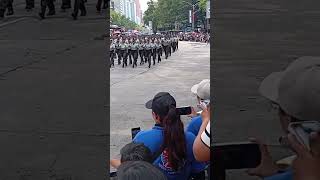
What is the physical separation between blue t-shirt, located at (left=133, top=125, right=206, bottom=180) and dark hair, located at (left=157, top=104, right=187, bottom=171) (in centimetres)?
2

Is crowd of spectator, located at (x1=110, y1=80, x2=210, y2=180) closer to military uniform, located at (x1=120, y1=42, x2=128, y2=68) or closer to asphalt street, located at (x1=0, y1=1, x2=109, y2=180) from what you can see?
asphalt street, located at (x1=0, y1=1, x2=109, y2=180)

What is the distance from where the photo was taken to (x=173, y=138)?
1662 mm

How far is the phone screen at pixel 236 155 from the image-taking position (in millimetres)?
1539

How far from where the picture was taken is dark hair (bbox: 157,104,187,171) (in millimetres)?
1664

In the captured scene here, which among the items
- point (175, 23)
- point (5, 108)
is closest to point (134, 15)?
point (175, 23)

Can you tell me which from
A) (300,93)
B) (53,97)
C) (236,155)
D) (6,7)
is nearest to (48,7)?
(6,7)

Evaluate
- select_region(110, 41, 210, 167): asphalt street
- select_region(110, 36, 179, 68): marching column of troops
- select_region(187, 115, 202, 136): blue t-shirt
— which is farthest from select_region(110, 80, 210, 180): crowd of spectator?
select_region(110, 36, 179, 68): marching column of troops

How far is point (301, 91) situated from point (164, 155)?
0.93 m

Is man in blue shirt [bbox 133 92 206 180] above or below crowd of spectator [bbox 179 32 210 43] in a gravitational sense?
below

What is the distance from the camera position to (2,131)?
1.91 metres

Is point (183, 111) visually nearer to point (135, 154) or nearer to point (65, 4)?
point (135, 154)

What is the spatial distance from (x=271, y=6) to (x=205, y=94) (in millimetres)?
474

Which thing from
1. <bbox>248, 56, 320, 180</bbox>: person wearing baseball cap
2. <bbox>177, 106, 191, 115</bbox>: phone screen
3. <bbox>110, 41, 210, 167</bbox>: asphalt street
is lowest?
<bbox>110, 41, 210, 167</bbox>: asphalt street

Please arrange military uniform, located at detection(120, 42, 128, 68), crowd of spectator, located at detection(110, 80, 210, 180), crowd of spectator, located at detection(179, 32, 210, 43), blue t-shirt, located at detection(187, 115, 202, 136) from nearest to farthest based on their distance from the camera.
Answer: crowd of spectator, located at detection(110, 80, 210, 180) → blue t-shirt, located at detection(187, 115, 202, 136) → military uniform, located at detection(120, 42, 128, 68) → crowd of spectator, located at detection(179, 32, 210, 43)
